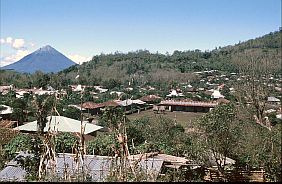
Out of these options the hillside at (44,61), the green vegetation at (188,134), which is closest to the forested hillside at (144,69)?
the green vegetation at (188,134)

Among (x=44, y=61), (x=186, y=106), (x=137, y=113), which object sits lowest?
(x=137, y=113)

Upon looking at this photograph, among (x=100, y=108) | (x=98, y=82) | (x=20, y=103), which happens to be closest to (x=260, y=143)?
(x=20, y=103)

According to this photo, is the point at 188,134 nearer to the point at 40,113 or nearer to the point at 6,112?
the point at 40,113

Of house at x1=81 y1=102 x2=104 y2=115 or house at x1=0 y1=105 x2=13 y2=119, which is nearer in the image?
house at x1=0 y1=105 x2=13 y2=119

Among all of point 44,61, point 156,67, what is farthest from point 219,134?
point 44,61

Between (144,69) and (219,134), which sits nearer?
(219,134)

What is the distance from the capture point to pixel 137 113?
49.9 ft

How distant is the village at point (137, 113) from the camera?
8.35 feet

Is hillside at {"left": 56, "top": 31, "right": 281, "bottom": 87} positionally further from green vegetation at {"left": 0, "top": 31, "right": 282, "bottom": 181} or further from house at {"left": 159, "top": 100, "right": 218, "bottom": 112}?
house at {"left": 159, "top": 100, "right": 218, "bottom": 112}

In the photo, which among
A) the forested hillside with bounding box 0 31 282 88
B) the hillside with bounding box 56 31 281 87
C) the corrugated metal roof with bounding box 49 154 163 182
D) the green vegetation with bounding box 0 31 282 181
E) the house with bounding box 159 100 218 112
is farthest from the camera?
the hillside with bounding box 56 31 281 87

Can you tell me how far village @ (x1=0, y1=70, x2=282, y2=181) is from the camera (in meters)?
2.55

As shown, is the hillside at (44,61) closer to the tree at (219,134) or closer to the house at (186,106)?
the house at (186,106)

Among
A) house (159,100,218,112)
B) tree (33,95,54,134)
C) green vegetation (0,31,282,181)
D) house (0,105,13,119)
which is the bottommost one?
house (159,100,218,112)

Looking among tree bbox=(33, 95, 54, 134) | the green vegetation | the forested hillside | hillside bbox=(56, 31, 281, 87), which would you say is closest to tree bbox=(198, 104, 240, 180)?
the green vegetation
